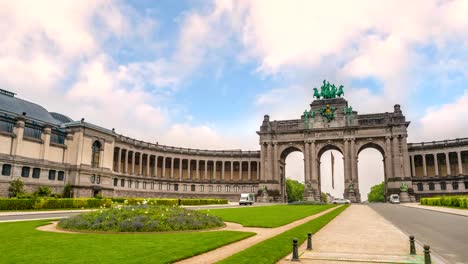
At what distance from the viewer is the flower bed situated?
21.8 m

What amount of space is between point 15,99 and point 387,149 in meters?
98.1

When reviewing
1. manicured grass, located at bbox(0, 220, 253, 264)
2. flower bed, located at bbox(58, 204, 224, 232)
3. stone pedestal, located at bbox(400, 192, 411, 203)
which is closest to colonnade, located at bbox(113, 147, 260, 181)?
stone pedestal, located at bbox(400, 192, 411, 203)

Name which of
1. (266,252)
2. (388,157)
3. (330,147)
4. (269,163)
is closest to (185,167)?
(269,163)

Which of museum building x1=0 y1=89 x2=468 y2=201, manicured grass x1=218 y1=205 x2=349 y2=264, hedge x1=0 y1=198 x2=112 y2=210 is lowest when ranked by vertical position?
manicured grass x1=218 y1=205 x2=349 y2=264

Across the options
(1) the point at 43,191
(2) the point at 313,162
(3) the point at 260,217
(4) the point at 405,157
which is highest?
(4) the point at 405,157

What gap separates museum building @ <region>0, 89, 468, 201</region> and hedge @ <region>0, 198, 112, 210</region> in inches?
629

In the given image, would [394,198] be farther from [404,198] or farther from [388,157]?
[388,157]

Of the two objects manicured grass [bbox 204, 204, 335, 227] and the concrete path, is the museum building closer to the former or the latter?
manicured grass [bbox 204, 204, 335, 227]

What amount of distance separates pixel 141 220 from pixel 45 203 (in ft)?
107

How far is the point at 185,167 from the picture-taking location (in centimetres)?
12238

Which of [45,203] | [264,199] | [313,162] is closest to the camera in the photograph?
[45,203]

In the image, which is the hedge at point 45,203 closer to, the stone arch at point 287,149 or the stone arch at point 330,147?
→ the stone arch at point 287,149

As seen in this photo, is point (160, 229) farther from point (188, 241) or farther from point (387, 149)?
point (387, 149)

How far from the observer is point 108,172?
80375 millimetres
